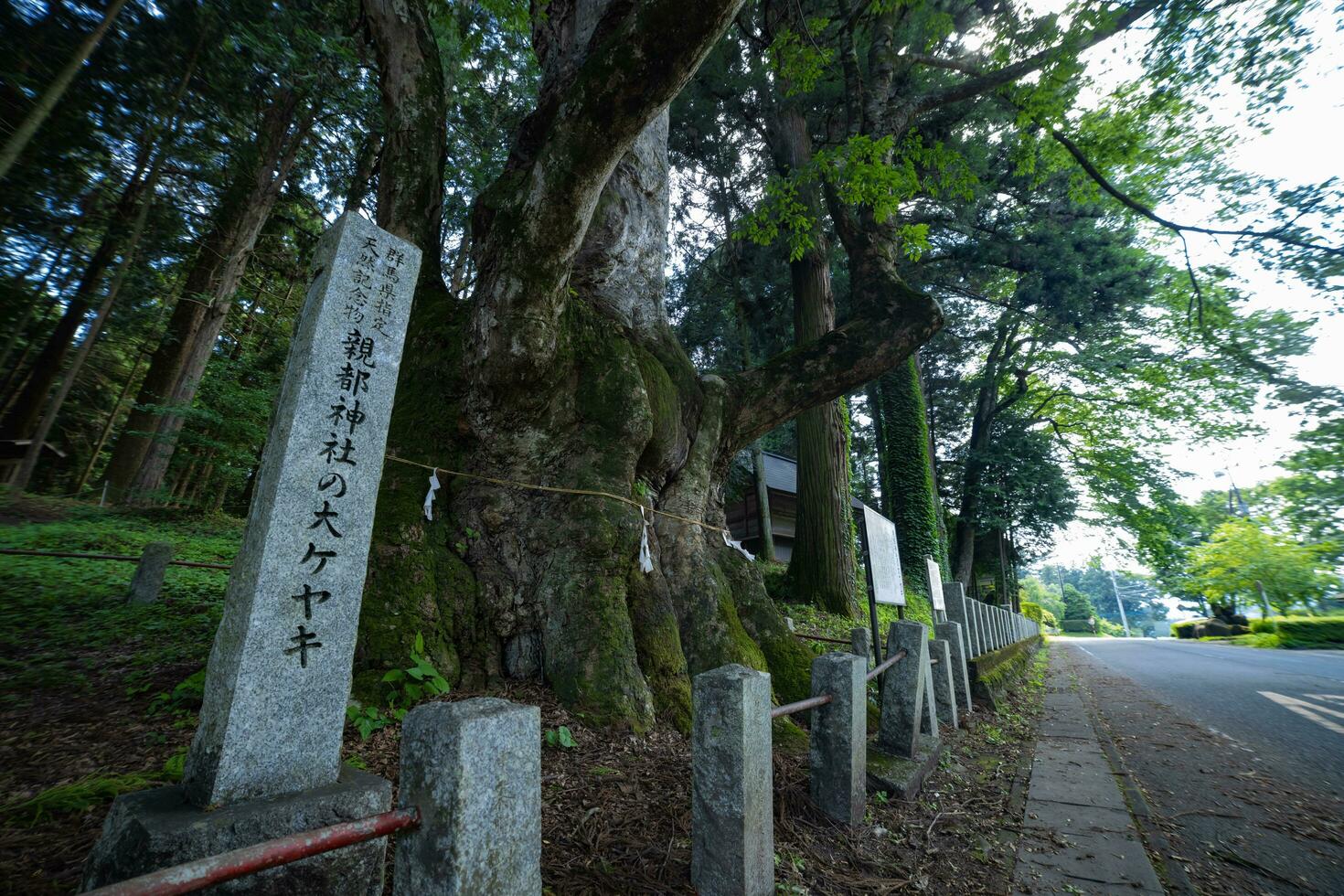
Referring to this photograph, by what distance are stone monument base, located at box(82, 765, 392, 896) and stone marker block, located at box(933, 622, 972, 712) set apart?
193 inches

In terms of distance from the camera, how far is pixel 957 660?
567cm

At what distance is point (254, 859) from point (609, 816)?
1847 mm

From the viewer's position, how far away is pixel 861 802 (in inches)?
120

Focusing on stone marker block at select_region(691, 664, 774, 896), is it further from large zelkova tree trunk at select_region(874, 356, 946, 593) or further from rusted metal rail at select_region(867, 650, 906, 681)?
large zelkova tree trunk at select_region(874, 356, 946, 593)

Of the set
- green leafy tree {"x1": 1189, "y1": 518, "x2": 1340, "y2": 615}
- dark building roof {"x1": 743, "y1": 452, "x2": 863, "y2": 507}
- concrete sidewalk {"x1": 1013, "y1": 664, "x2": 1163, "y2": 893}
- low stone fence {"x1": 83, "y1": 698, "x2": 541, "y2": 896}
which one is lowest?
concrete sidewalk {"x1": 1013, "y1": 664, "x2": 1163, "y2": 893}

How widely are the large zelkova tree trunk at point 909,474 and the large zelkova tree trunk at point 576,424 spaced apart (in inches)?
301

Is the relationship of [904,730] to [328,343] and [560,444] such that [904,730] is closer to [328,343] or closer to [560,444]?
[560,444]

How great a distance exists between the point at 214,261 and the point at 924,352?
61.8 feet

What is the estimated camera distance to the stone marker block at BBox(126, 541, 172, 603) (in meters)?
5.89

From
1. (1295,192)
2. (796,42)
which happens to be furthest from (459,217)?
(1295,192)

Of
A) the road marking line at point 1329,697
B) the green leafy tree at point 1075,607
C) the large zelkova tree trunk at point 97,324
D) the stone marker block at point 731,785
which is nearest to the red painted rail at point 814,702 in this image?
the stone marker block at point 731,785

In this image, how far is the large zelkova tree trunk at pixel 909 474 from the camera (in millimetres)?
11969

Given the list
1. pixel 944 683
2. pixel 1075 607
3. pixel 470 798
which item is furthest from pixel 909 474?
pixel 1075 607

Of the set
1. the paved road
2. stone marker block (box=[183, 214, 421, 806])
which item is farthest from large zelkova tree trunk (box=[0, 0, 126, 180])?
the paved road
